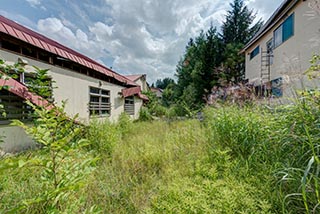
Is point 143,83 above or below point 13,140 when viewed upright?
above

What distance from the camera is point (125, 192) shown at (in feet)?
7.94

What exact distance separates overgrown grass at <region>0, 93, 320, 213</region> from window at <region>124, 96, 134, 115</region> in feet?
28.1

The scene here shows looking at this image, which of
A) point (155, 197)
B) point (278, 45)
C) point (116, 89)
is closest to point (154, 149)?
point (155, 197)

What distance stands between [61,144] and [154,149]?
2.74m

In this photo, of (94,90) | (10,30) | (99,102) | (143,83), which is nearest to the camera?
(10,30)

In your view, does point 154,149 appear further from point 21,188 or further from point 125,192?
point 21,188

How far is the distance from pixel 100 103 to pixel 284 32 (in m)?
9.88

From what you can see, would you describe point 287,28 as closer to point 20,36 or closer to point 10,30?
point 20,36

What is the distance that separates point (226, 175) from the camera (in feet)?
7.45

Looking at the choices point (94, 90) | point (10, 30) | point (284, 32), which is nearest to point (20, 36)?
point (10, 30)

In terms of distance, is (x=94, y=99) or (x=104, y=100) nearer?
(x=94, y=99)

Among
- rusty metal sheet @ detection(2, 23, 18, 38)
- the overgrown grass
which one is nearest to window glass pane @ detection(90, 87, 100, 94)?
rusty metal sheet @ detection(2, 23, 18, 38)

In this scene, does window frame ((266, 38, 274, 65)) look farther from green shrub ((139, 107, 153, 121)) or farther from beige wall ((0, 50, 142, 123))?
beige wall ((0, 50, 142, 123))

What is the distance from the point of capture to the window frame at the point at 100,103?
777 cm
